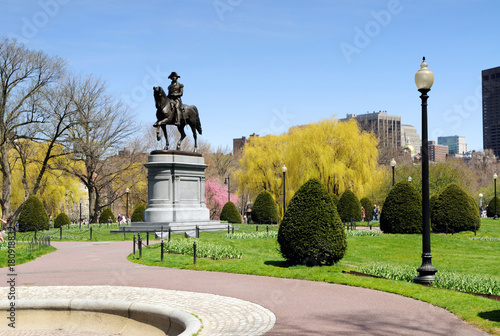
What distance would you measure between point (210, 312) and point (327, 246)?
5.90m

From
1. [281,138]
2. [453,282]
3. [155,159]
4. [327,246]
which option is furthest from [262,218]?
[453,282]

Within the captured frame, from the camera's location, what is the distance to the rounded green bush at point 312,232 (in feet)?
46.9

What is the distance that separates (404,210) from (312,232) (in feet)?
43.8

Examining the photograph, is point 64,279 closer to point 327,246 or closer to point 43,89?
point 327,246

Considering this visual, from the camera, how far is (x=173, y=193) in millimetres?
29281

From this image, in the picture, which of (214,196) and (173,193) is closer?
(173,193)

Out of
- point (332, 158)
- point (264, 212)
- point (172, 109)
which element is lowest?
point (264, 212)

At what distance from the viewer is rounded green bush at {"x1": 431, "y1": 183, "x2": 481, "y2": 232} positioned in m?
28.4

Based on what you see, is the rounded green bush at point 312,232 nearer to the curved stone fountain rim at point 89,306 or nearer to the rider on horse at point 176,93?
the curved stone fountain rim at point 89,306

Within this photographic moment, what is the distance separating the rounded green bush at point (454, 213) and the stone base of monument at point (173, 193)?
1221 centimetres

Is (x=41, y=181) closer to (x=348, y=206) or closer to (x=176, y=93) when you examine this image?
(x=176, y=93)

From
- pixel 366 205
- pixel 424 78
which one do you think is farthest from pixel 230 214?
pixel 424 78

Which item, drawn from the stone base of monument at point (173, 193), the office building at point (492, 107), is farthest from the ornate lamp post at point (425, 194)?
the office building at point (492, 107)

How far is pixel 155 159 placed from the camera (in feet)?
95.7
